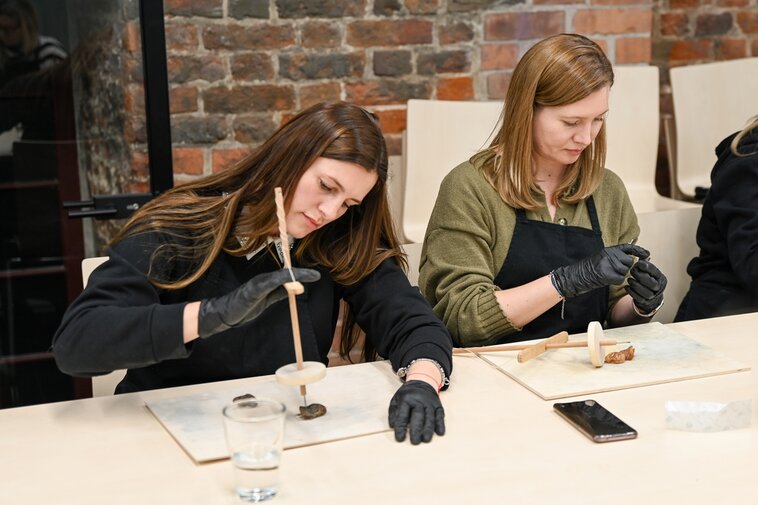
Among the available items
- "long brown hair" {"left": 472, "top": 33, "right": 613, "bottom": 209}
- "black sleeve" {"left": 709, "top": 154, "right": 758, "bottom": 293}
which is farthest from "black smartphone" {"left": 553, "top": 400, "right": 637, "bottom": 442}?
"black sleeve" {"left": 709, "top": 154, "right": 758, "bottom": 293}

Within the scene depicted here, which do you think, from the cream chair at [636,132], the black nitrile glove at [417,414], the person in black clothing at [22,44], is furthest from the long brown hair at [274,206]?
the cream chair at [636,132]

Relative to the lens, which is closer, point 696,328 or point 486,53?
point 696,328

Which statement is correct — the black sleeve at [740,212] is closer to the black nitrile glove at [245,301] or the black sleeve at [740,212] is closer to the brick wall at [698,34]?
the black nitrile glove at [245,301]

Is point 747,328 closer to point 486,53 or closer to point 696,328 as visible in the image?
point 696,328

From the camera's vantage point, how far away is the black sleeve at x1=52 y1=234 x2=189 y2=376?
5.08 ft

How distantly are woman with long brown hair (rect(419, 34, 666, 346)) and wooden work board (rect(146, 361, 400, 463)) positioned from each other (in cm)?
40

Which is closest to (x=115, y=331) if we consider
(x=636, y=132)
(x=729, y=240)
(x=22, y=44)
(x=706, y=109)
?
(x=22, y=44)

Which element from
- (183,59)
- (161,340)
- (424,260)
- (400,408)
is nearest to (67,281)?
(183,59)

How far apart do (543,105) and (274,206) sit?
749 mm

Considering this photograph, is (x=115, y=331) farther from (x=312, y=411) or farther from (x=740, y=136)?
(x=740, y=136)

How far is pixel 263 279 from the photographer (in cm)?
152

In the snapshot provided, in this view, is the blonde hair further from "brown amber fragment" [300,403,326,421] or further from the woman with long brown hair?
"brown amber fragment" [300,403,326,421]

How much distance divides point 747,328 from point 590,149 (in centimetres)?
54

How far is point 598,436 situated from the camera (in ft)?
4.91
